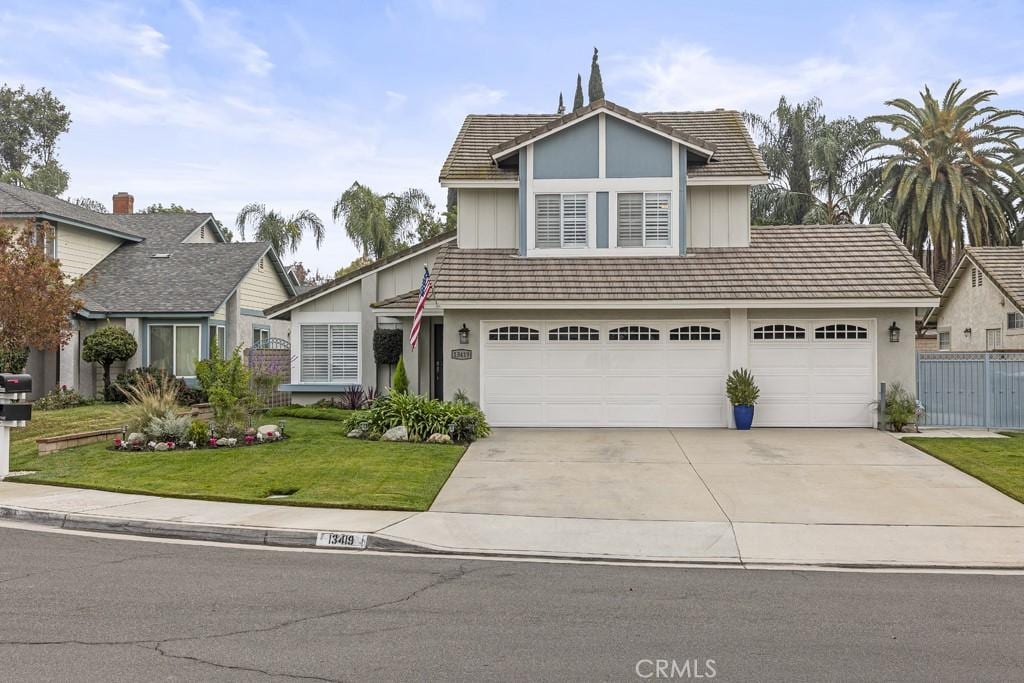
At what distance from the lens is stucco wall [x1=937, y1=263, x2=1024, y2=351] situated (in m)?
26.3

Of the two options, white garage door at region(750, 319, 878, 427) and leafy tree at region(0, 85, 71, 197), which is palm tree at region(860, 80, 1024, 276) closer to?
white garage door at region(750, 319, 878, 427)

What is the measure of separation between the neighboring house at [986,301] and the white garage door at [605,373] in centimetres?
1099

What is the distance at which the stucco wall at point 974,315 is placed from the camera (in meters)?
26.3

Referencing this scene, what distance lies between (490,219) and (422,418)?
593cm

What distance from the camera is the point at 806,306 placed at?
16359 millimetres

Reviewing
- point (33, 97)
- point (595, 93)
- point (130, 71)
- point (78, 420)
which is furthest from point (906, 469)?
point (33, 97)

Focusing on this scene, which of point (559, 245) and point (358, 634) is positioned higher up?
point (559, 245)

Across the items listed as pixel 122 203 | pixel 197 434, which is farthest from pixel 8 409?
pixel 122 203

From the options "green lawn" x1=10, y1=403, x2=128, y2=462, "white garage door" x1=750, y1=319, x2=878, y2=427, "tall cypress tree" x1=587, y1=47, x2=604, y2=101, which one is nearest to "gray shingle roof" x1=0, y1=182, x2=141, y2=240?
"green lawn" x1=10, y1=403, x2=128, y2=462

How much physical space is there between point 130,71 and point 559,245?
48.5 feet

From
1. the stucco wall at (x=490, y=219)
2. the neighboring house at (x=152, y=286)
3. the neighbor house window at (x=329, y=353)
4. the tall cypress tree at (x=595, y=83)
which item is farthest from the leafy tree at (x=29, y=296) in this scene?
the tall cypress tree at (x=595, y=83)

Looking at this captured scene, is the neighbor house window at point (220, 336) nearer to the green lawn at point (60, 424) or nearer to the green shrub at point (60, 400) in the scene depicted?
the green shrub at point (60, 400)

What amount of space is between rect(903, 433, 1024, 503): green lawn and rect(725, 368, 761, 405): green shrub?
9.40 feet

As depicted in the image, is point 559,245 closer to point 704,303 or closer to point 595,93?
point 704,303
